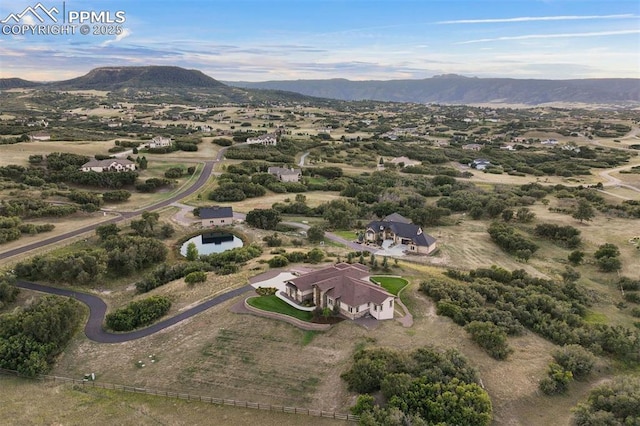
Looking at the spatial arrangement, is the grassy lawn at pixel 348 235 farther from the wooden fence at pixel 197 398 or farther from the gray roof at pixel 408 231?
the wooden fence at pixel 197 398

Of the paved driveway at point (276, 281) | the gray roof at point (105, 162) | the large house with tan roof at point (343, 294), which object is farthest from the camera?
the gray roof at point (105, 162)

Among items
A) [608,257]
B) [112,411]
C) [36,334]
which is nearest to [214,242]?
[36,334]

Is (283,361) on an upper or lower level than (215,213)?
lower

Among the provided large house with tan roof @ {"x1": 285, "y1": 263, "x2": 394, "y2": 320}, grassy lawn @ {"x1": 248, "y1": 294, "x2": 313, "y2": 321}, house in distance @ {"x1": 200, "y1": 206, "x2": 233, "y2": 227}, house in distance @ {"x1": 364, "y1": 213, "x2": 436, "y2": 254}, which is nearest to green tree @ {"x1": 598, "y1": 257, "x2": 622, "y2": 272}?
house in distance @ {"x1": 364, "y1": 213, "x2": 436, "y2": 254}

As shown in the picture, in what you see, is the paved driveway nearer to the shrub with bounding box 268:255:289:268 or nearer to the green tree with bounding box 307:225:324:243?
the shrub with bounding box 268:255:289:268

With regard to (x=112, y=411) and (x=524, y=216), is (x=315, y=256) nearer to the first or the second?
(x=112, y=411)

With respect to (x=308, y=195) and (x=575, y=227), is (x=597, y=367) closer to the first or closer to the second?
(x=575, y=227)

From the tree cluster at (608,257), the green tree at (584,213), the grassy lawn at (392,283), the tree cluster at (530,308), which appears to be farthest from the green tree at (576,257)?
the grassy lawn at (392,283)
